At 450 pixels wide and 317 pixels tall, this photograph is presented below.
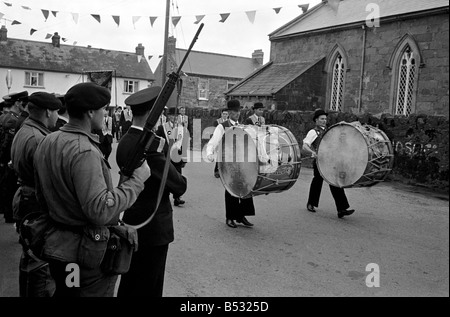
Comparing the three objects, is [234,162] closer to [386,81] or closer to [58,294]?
[58,294]

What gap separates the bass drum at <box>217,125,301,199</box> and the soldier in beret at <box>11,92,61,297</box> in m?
2.63

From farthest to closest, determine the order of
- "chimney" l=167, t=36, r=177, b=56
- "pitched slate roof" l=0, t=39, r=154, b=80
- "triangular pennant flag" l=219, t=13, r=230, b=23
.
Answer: "chimney" l=167, t=36, r=177, b=56, "pitched slate roof" l=0, t=39, r=154, b=80, "triangular pennant flag" l=219, t=13, r=230, b=23

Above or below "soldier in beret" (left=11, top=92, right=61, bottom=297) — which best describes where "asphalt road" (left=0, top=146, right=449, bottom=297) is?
below

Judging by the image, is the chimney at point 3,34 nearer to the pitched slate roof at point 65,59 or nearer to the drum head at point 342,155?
the pitched slate roof at point 65,59

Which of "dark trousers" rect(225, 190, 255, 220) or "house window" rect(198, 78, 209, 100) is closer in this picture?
"dark trousers" rect(225, 190, 255, 220)

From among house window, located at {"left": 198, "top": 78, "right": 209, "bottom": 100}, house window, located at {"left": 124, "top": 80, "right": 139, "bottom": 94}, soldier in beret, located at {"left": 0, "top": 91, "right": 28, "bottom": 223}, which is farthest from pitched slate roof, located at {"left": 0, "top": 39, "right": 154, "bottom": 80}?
soldier in beret, located at {"left": 0, "top": 91, "right": 28, "bottom": 223}

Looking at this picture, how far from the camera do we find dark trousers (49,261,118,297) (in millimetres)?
2613

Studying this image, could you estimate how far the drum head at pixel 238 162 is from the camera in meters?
6.19

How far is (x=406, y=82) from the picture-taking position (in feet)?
58.1

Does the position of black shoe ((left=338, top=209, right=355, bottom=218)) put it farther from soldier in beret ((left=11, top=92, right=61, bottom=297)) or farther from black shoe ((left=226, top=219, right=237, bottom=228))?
soldier in beret ((left=11, top=92, right=61, bottom=297))

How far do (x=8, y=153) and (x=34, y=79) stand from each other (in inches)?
1538

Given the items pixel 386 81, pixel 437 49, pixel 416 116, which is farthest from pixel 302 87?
pixel 416 116

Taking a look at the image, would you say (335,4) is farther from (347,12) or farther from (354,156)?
(354,156)

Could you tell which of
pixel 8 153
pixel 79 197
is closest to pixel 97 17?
pixel 8 153
